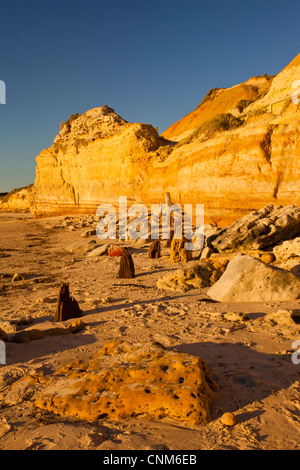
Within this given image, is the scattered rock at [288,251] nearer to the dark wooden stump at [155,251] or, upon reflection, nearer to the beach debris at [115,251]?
the dark wooden stump at [155,251]

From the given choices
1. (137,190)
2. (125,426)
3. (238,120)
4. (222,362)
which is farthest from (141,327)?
(137,190)

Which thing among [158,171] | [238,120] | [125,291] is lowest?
[125,291]

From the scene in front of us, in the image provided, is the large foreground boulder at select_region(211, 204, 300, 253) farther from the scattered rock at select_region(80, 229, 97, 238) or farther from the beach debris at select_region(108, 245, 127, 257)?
the scattered rock at select_region(80, 229, 97, 238)

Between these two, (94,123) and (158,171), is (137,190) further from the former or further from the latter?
(94,123)

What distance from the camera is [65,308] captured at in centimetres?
468

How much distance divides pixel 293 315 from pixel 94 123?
26.0 m

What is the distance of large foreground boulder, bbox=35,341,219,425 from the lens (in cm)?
207

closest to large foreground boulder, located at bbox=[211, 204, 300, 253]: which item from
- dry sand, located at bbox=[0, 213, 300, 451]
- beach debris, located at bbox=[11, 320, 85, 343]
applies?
dry sand, located at bbox=[0, 213, 300, 451]

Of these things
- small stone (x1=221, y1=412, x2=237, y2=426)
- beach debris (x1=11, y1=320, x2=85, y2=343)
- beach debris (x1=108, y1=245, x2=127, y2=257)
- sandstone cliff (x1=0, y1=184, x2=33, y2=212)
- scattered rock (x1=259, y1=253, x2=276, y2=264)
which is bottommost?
beach debris (x1=11, y1=320, x2=85, y2=343)

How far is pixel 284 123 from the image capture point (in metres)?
11.4

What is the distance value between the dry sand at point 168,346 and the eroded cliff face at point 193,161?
718 centimetres

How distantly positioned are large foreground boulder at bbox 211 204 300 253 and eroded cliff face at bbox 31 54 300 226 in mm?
2167

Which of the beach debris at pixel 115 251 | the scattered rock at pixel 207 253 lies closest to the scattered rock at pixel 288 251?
the scattered rock at pixel 207 253

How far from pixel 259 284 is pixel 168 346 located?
2199 millimetres
